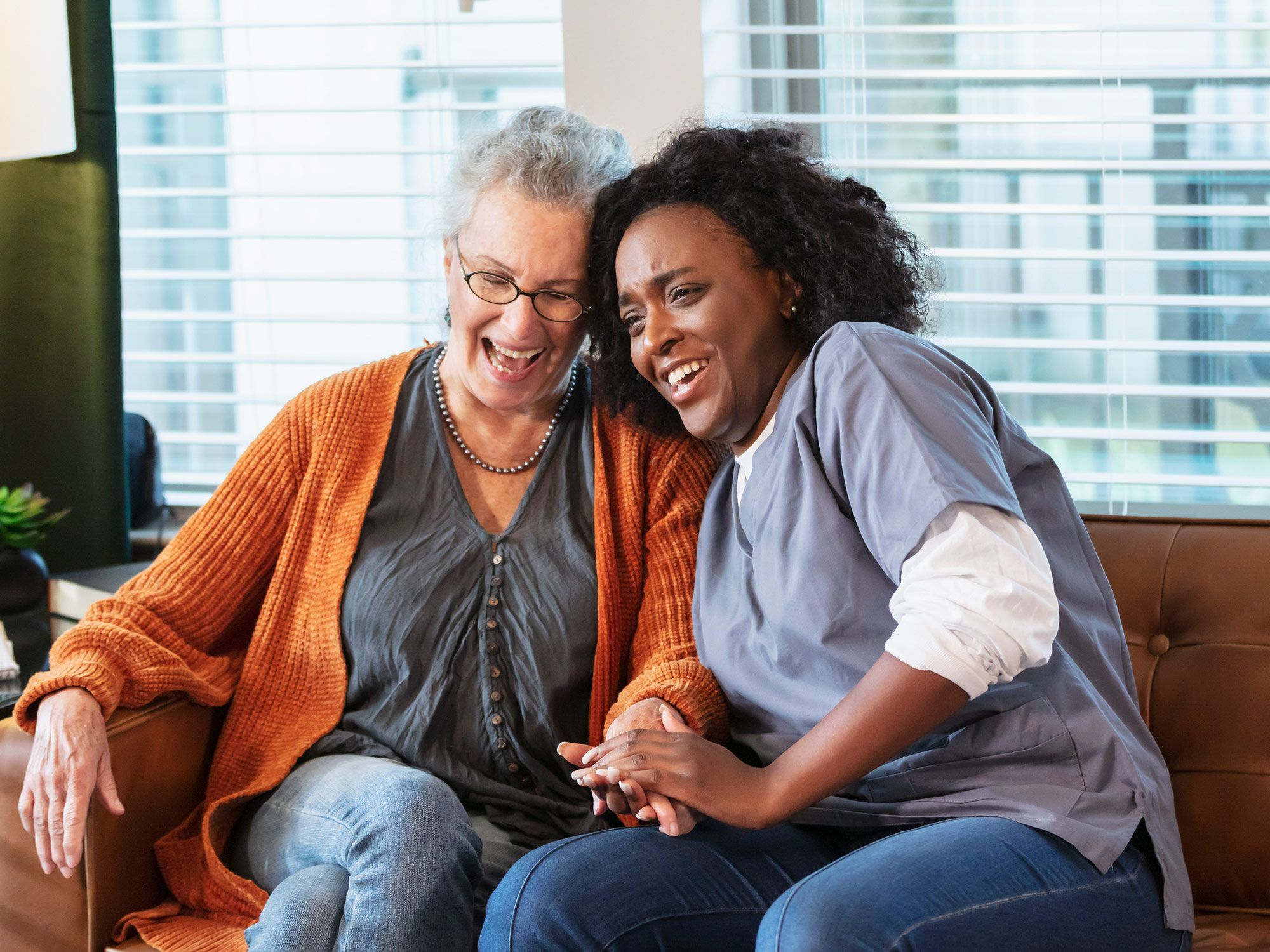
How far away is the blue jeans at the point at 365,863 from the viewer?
1.17m

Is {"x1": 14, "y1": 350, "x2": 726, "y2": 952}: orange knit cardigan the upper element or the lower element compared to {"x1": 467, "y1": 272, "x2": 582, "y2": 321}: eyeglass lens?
lower

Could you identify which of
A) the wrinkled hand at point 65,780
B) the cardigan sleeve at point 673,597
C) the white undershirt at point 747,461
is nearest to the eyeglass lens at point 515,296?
the cardigan sleeve at point 673,597

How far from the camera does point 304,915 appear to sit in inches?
46.6

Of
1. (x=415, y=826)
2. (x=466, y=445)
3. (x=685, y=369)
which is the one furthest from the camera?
(x=466, y=445)

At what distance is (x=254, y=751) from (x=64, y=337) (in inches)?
46.8

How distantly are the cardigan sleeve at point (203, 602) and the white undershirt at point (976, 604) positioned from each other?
922 millimetres

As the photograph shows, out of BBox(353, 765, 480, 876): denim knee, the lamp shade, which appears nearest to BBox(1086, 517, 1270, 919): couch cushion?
BBox(353, 765, 480, 876): denim knee

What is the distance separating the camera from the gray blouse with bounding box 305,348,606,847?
145 centimetres

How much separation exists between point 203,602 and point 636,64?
1141 mm

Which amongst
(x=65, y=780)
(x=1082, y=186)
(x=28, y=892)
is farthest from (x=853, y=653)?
(x=1082, y=186)

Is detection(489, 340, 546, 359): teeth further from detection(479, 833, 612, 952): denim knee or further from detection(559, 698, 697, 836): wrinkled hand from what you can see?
detection(479, 833, 612, 952): denim knee

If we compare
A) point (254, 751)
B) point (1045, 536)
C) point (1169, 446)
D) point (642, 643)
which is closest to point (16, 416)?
point (254, 751)

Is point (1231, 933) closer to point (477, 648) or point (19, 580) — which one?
point (477, 648)

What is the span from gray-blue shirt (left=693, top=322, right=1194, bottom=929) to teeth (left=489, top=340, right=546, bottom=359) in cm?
38
